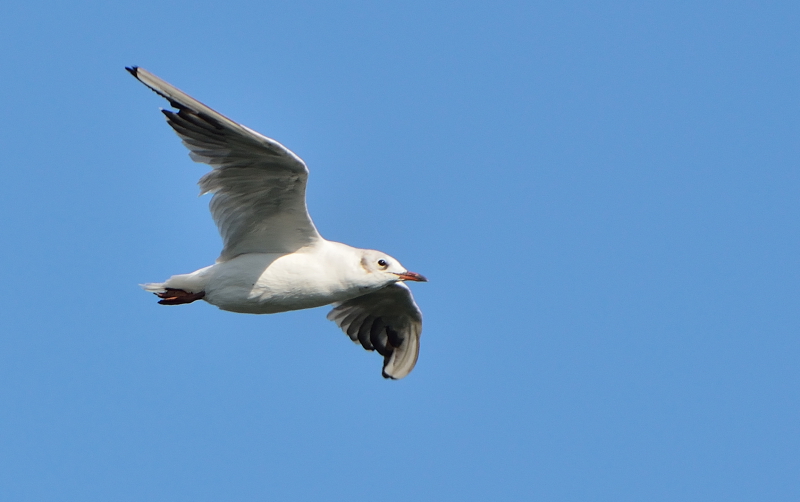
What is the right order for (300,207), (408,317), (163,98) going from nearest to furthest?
(163,98) → (300,207) → (408,317)

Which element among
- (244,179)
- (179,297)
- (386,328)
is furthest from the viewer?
(386,328)

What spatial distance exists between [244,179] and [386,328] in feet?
11.6

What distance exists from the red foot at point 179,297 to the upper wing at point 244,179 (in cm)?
52

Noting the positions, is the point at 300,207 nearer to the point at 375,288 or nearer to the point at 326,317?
the point at 375,288

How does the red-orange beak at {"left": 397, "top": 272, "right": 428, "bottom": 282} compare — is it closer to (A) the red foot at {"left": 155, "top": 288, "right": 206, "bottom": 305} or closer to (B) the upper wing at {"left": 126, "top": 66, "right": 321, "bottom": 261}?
(B) the upper wing at {"left": 126, "top": 66, "right": 321, "bottom": 261}

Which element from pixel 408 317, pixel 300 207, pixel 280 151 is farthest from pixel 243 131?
pixel 408 317

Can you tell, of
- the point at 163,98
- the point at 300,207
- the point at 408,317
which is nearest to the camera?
the point at 163,98

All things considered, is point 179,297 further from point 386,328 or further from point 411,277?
point 386,328

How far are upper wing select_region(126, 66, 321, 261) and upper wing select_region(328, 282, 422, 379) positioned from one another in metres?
2.25

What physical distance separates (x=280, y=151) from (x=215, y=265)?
178 cm

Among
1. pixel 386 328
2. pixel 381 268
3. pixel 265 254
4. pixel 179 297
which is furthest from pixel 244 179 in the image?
pixel 386 328

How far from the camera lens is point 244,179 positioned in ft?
37.0

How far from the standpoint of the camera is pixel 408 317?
13.8m

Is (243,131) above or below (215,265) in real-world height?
above
